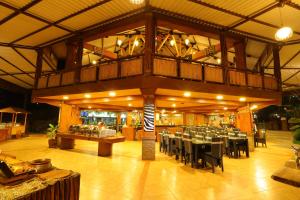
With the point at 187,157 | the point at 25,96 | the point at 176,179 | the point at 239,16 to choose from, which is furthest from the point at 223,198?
the point at 25,96

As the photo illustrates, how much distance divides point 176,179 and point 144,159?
2.67 metres

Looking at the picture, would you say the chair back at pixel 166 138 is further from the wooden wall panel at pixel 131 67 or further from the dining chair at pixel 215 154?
the wooden wall panel at pixel 131 67

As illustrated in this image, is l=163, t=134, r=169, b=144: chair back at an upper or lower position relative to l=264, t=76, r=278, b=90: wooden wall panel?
lower

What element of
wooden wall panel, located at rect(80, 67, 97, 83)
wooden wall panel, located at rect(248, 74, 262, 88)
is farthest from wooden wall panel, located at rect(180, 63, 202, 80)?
wooden wall panel, located at rect(80, 67, 97, 83)

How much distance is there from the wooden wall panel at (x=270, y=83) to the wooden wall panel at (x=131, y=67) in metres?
6.59

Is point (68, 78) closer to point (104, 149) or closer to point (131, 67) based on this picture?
point (131, 67)

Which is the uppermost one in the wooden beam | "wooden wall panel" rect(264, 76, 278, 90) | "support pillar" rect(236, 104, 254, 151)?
the wooden beam

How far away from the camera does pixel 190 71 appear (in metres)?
7.96

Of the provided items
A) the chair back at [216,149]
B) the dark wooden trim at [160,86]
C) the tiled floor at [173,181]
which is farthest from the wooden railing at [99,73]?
the chair back at [216,149]

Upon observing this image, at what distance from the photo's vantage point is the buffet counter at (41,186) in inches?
69.6

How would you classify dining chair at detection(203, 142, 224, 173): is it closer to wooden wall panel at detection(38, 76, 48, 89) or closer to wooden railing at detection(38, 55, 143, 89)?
wooden railing at detection(38, 55, 143, 89)

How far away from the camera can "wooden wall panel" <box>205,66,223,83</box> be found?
827 cm

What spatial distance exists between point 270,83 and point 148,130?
6784mm

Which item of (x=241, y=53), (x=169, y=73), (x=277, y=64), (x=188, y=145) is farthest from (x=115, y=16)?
(x=277, y=64)
